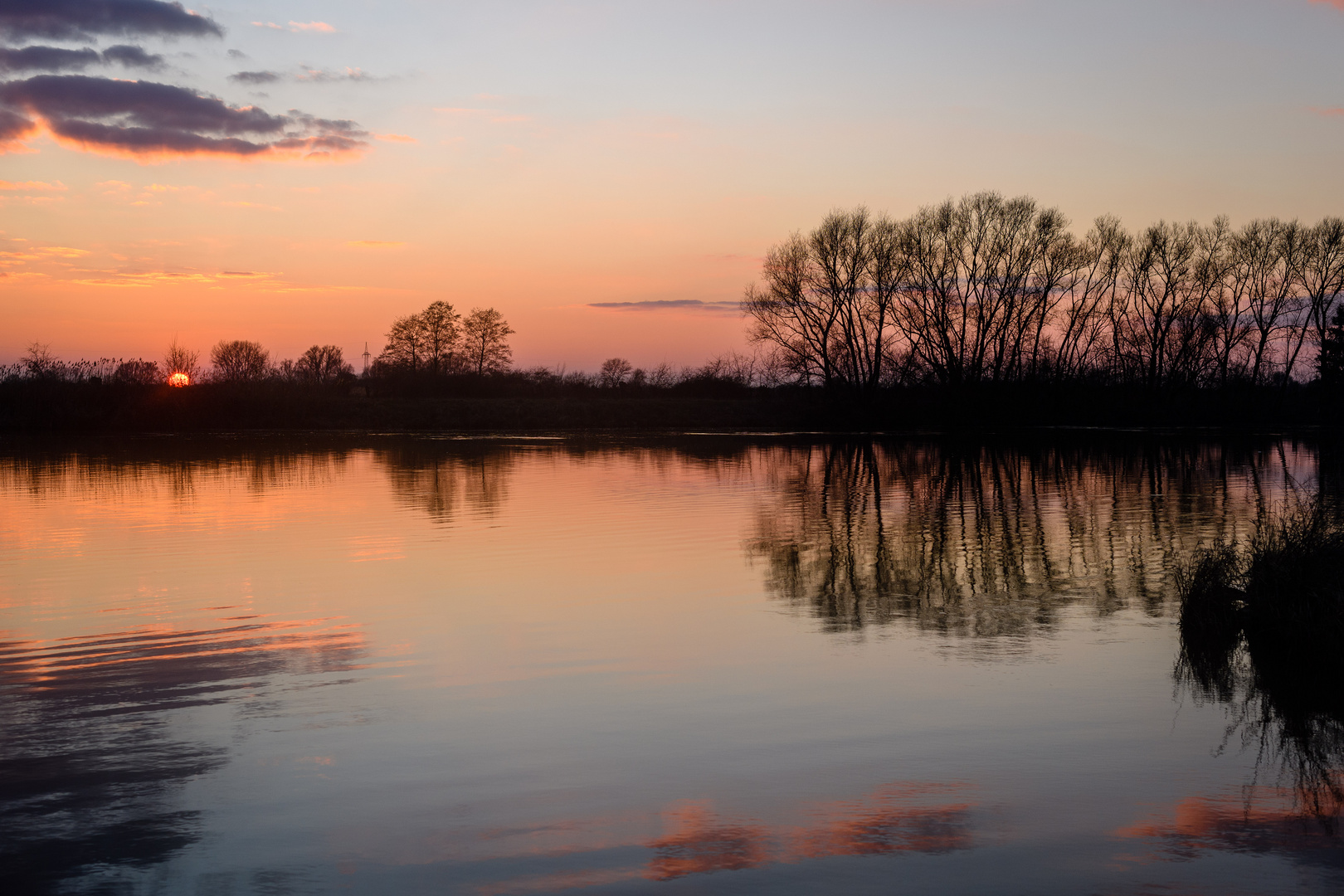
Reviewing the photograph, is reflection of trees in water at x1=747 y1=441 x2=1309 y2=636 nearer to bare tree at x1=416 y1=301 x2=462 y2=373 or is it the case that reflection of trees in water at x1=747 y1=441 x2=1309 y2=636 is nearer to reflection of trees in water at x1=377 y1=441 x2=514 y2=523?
reflection of trees in water at x1=377 y1=441 x2=514 y2=523

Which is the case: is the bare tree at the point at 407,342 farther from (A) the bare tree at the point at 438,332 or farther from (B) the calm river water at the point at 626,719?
(B) the calm river water at the point at 626,719

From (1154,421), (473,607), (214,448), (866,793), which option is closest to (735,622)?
(473,607)

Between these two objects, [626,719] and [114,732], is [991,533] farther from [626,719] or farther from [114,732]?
[114,732]

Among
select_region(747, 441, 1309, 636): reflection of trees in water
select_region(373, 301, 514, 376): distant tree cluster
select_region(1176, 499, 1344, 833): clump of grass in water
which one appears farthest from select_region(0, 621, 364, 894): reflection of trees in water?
select_region(373, 301, 514, 376): distant tree cluster

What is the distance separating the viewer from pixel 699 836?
5652mm

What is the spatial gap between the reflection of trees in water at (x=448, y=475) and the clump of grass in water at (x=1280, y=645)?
13.7m

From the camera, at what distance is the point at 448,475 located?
30625 mm

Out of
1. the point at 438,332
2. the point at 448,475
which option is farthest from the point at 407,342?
the point at 448,475

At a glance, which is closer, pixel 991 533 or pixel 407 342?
pixel 991 533

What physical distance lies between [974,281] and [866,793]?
68.9 meters

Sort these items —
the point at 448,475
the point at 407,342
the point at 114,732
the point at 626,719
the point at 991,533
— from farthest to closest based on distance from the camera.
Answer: the point at 407,342, the point at 448,475, the point at 991,533, the point at 626,719, the point at 114,732

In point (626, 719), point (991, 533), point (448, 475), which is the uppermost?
point (448, 475)

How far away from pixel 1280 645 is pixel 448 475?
24334 mm

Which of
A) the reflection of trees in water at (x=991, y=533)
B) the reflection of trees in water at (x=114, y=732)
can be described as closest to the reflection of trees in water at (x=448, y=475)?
the reflection of trees in water at (x=991, y=533)
